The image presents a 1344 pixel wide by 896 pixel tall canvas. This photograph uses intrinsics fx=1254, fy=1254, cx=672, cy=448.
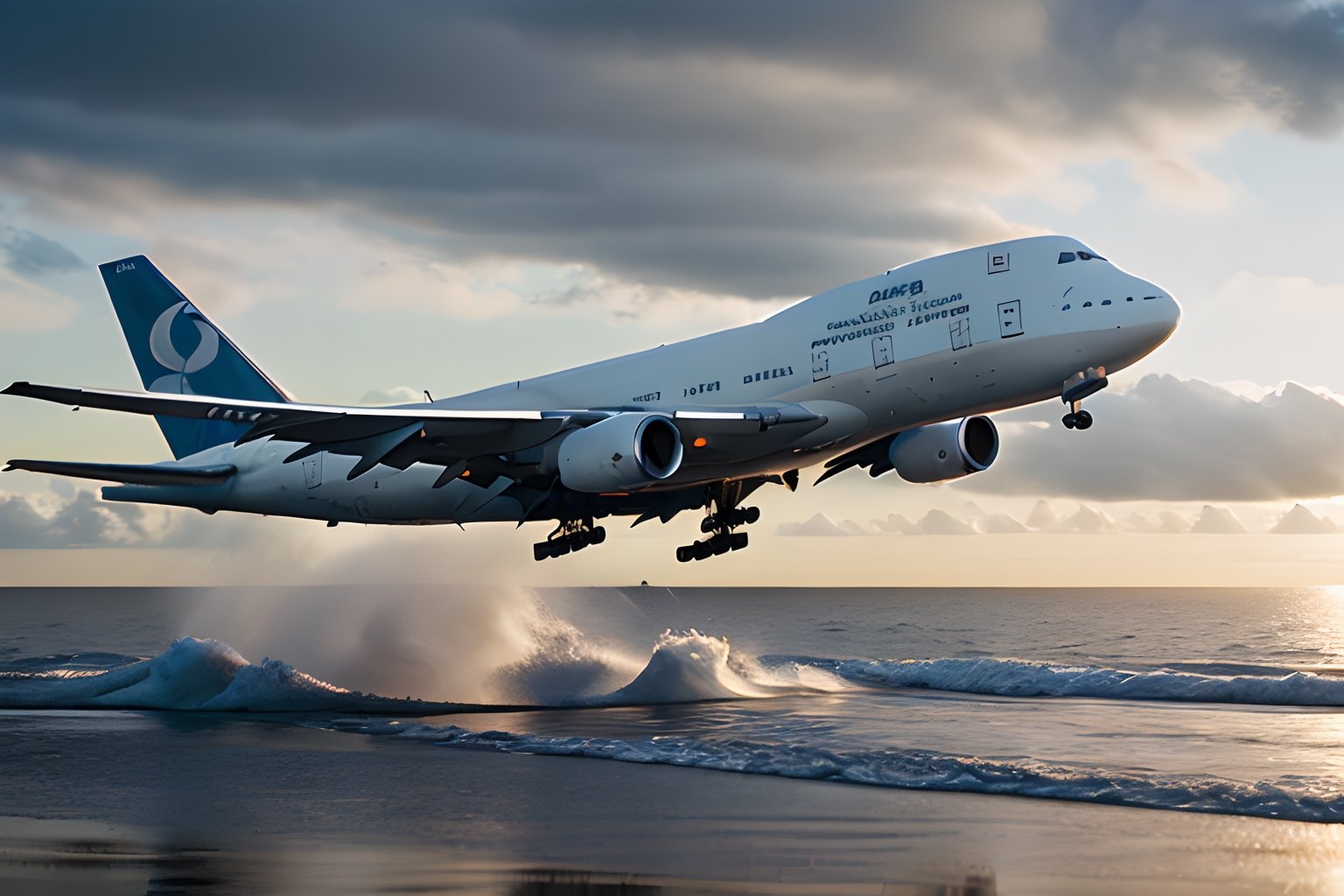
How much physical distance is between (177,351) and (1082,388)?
3277 cm

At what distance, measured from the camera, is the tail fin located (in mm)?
45375

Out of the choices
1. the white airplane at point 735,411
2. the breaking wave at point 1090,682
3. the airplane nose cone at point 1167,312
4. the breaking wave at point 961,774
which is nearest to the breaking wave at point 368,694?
the breaking wave at point 1090,682

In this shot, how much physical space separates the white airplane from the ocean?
7.44 metres

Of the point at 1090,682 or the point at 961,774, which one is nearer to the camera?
the point at 961,774

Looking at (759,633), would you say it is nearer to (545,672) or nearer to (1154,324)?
(545,672)

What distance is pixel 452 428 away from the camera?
1214 inches

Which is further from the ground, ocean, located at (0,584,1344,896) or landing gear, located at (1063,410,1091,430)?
landing gear, located at (1063,410,1091,430)

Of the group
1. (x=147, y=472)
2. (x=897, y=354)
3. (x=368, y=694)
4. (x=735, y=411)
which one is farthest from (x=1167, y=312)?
(x=368, y=694)

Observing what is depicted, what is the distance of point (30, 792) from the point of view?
2873 centimetres

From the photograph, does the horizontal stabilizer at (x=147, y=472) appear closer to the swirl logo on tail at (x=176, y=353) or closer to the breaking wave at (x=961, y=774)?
the swirl logo on tail at (x=176, y=353)

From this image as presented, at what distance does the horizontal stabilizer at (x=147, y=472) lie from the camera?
1471 inches

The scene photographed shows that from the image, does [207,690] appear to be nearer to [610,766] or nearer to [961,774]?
[610,766]

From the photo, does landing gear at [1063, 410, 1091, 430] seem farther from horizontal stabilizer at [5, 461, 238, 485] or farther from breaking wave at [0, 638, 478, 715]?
breaking wave at [0, 638, 478, 715]

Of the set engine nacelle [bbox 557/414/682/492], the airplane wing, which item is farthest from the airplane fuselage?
engine nacelle [bbox 557/414/682/492]
